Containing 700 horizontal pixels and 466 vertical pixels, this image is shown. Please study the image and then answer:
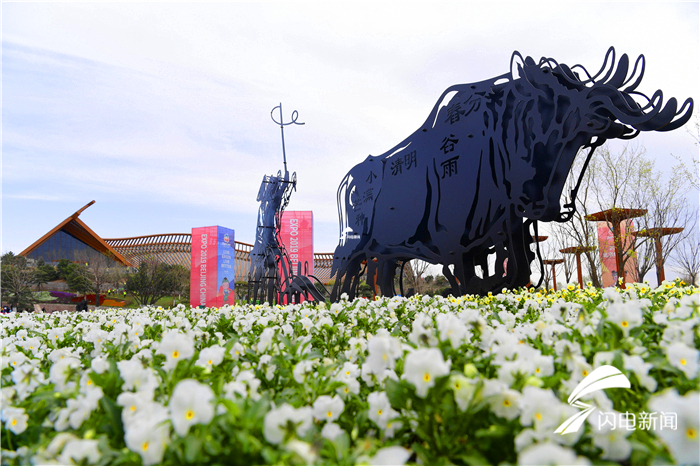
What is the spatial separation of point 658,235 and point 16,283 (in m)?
35.8

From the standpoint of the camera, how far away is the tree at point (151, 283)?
3075 cm

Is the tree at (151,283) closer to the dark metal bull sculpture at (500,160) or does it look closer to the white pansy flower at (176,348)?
the dark metal bull sculpture at (500,160)

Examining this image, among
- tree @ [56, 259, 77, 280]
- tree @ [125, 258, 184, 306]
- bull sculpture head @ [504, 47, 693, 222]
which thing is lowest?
tree @ [125, 258, 184, 306]

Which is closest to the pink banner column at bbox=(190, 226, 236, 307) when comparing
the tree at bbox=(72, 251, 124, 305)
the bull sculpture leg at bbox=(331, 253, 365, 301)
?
the tree at bbox=(72, 251, 124, 305)

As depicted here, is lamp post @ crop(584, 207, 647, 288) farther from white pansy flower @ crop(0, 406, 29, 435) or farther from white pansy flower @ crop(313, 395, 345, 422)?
white pansy flower @ crop(0, 406, 29, 435)

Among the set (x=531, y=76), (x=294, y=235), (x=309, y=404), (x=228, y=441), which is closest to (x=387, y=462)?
(x=228, y=441)

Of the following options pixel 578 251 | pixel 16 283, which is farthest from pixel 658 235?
pixel 16 283

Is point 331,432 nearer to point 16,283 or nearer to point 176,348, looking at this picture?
point 176,348

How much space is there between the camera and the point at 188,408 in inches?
40.1

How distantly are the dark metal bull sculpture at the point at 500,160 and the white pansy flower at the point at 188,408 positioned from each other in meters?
5.18

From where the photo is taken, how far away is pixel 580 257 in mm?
15430

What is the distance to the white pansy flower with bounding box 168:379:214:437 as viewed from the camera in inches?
39.2

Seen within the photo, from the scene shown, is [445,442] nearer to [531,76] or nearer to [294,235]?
[531,76]

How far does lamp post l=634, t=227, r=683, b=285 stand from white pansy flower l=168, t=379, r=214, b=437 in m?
15.2
